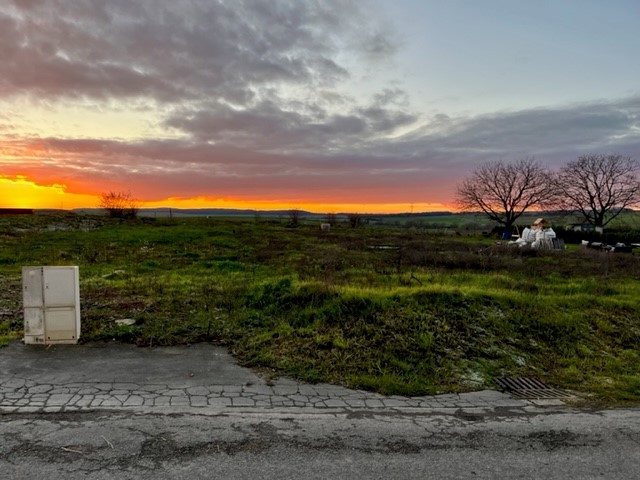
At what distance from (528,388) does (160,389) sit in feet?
13.9

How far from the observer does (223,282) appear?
11.0m

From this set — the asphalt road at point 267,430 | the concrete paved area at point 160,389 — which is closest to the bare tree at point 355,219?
the concrete paved area at point 160,389

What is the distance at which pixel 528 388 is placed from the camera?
5.12 metres

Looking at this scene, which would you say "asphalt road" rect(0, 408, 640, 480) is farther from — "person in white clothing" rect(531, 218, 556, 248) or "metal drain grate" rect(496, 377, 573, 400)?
"person in white clothing" rect(531, 218, 556, 248)

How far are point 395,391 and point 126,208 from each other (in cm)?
5326

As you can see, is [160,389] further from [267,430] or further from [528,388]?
[528,388]

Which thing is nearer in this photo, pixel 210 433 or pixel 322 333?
pixel 210 433

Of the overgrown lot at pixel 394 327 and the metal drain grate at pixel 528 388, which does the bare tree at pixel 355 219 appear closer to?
the overgrown lot at pixel 394 327

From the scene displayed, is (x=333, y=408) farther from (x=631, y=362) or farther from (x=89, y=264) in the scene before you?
(x=89, y=264)

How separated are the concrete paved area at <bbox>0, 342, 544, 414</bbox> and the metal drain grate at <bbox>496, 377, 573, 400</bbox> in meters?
0.21

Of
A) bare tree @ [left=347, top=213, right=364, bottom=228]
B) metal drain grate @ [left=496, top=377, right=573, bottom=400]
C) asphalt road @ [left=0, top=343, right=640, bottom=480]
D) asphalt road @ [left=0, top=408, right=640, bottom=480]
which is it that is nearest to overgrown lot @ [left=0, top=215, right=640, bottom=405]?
metal drain grate @ [left=496, top=377, right=573, bottom=400]

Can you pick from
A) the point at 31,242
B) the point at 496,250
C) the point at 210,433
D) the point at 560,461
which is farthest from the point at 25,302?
the point at 496,250

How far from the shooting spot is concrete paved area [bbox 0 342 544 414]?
4.26 metres

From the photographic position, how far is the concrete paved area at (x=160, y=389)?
4.26 m
